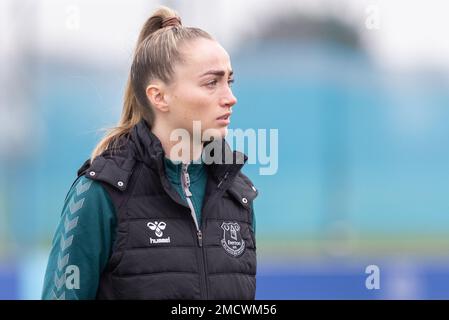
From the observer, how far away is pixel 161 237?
160 centimetres

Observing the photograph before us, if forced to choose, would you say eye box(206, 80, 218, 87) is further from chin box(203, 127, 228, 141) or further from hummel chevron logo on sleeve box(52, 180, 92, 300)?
hummel chevron logo on sleeve box(52, 180, 92, 300)

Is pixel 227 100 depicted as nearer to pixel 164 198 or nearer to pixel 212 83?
pixel 212 83

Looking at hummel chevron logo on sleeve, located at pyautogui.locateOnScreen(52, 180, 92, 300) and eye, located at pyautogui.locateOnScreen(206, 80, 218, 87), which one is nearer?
hummel chevron logo on sleeve, located at pyautogui.locateOnScreen(52, 180, 92, 300)

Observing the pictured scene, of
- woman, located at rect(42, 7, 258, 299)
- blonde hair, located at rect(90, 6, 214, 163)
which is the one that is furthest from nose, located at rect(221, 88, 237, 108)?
blonde hair, located at rect(90, 6, 214, 163)

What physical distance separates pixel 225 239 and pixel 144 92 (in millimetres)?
380

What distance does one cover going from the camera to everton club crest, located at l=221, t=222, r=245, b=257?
166cm

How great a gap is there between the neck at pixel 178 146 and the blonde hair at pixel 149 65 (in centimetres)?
5

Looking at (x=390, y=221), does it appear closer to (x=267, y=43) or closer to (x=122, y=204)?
(x=267, y=43)

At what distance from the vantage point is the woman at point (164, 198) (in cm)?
156

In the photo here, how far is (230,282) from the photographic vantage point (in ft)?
5.30

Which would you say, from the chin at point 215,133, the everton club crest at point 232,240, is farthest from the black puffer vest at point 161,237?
the chin at point 215,133

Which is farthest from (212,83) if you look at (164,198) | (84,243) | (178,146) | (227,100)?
(84,243)

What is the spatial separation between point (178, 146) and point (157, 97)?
0.40 ft
